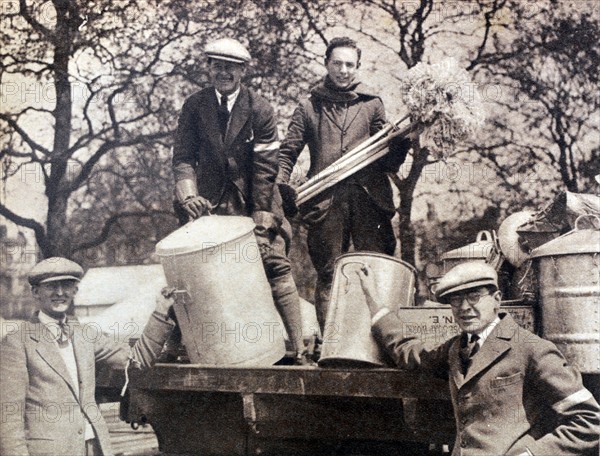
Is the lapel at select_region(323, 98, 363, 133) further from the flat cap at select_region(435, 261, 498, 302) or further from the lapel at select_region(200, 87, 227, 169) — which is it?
the flat cap at select_region(435, 261, 498, 302)

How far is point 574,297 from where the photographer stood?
339cm

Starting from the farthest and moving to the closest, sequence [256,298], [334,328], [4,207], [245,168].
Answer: [4,207] < [245,168] < [256,298] < [334,328]

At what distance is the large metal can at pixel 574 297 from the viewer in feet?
10.9

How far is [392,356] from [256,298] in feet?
3.02

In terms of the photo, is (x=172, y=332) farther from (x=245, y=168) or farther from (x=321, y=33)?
(x=321, y=33)

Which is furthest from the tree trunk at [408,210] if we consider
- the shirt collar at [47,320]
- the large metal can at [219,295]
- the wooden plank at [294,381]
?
the shirt collar at [47,320]

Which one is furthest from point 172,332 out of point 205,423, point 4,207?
point 4,207

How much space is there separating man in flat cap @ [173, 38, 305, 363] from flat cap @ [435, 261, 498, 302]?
1.51m

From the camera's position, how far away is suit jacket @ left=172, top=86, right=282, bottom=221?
4.59 meters

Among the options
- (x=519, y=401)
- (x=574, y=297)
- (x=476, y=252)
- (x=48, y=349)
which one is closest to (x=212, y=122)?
(x=48, y=349)

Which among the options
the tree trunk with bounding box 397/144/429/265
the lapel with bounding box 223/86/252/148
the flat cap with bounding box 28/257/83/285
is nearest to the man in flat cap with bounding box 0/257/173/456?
the flat cap with bounding box 28/257/83/285

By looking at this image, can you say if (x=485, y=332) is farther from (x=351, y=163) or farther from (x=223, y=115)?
(x=223, y=115)

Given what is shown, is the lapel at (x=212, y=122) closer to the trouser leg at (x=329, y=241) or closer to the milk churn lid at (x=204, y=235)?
the milk churn lid at (x=204, y=235)

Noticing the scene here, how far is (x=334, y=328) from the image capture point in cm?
367
